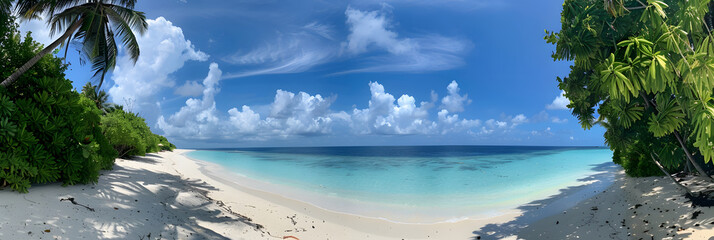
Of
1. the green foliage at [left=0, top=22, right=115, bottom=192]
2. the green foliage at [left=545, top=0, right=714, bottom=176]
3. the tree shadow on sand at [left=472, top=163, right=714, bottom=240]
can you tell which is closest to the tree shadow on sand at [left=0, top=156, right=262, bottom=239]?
the green foliage at [left=0, top=22, right=115, bottom=192]

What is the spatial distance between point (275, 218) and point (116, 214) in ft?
13.2

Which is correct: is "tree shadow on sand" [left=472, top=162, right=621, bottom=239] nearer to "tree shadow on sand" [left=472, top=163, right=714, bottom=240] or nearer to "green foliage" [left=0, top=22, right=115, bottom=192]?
"tree shadow on sand" [left=472, top=163, right=714, bottom=240]

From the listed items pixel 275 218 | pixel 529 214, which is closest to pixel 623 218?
pixel 529 214

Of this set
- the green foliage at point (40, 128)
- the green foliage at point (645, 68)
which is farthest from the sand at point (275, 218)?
the green foliage at point (645, 68)

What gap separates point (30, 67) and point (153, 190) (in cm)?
427

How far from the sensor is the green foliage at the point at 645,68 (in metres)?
4.62

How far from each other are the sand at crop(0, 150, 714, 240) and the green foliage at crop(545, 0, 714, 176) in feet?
5.98

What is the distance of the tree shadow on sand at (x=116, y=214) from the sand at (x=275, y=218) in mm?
13

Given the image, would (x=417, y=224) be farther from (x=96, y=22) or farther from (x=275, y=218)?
(x=96, y=22)

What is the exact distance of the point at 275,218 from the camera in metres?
9.21

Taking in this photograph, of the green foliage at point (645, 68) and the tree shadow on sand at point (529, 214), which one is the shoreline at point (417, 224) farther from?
the green foliage at point (645, 68)

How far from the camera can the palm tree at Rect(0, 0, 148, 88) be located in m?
11.4

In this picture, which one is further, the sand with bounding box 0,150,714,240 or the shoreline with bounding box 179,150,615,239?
the shoreline with bounding box 179,150,615,239

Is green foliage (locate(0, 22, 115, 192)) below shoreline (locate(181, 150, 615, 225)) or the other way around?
the other way around
